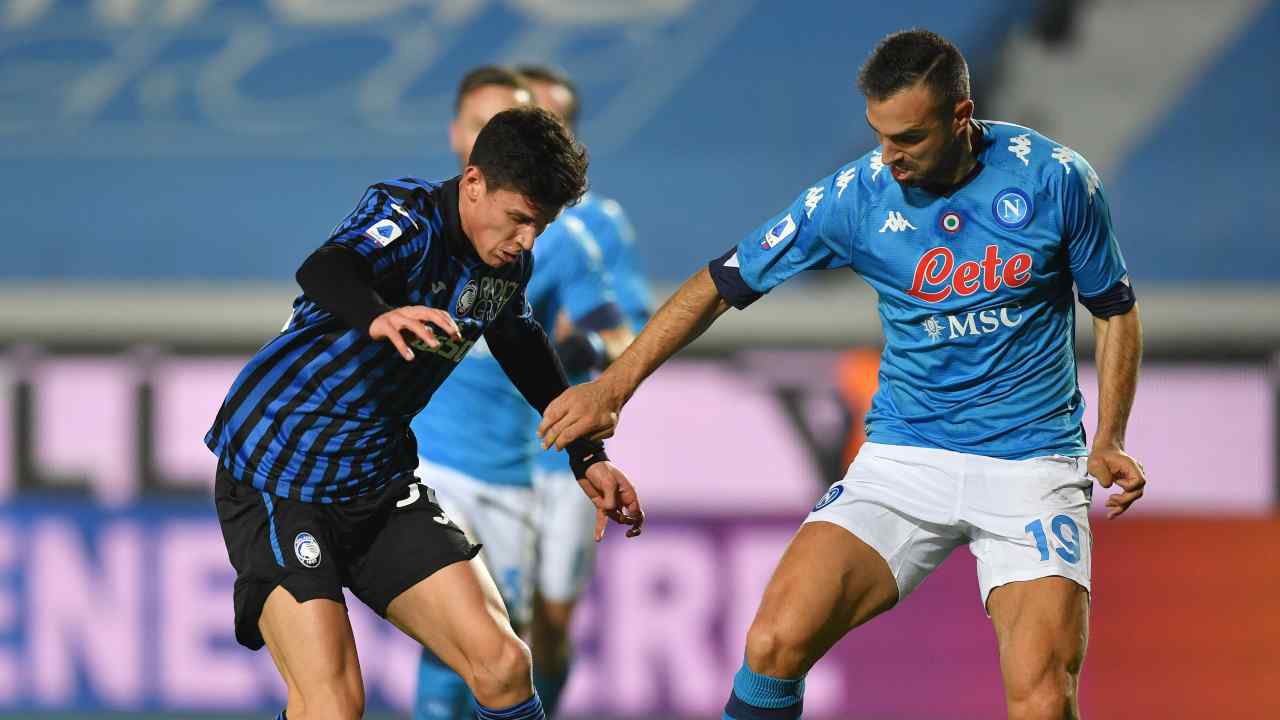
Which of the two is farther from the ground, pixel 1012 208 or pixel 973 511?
pixel 1012 208

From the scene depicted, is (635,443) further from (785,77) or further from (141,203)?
(141,203)

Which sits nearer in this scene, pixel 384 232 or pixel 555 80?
pixel 384 232

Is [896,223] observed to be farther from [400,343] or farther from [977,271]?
[400,343]

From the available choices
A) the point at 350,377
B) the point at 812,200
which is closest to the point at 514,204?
the point at 350,377

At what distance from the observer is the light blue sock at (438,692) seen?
4.44 metres

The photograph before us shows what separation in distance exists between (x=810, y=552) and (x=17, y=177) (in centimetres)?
625

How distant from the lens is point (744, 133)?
8508 mm

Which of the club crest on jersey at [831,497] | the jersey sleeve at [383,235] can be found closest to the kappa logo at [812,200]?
the club crest on jersey at [831,497]

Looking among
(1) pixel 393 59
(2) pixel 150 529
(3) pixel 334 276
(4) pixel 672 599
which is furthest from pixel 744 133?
(3) pixel 334 276

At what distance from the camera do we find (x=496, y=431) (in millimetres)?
4574

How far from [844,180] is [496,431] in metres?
1.44

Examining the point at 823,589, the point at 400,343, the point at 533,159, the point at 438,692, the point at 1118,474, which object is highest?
the point at 533,159

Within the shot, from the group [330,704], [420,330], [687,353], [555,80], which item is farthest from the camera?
[687,353]

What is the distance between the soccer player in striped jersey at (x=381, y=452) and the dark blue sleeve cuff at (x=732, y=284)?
462mm
